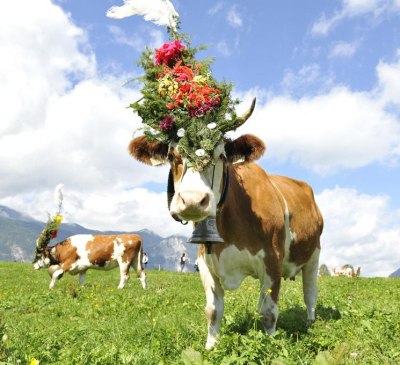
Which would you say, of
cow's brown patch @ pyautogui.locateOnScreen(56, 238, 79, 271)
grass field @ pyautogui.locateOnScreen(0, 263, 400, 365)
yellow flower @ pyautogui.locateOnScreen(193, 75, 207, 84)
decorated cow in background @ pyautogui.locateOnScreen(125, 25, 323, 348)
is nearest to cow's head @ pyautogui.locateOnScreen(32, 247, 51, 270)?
cow's brown patch @ pyautogui.locateOnScreen(56, 238, 79, 271)

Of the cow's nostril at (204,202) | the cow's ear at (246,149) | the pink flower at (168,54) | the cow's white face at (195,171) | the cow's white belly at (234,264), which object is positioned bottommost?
the cow's white belly at (234,264)

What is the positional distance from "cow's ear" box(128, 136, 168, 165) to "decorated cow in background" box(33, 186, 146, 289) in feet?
44.7

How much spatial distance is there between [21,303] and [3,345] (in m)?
7.01

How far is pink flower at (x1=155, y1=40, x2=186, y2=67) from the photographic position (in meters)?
5.57

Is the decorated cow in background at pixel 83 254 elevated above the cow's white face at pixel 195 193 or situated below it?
above

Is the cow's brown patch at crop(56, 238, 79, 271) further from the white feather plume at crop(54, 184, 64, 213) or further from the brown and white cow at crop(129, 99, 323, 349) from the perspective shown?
the brown and white cow at crop(129, 99, 323, 349)

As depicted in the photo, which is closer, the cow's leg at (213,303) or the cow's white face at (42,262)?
the cow's leg at (213,303)

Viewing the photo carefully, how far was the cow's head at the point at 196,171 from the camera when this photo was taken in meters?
4.28

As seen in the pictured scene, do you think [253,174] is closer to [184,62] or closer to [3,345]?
[184,62]

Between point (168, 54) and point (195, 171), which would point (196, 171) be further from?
point (168, 54)

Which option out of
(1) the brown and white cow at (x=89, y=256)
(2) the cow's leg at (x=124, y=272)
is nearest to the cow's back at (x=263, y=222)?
(2) the cow's leg at (x=124, y=272)

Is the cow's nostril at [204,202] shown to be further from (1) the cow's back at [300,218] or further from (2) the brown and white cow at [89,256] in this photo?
(2) the brown and white cow at [89,256]

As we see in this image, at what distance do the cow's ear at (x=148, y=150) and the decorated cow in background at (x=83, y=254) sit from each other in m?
13.6

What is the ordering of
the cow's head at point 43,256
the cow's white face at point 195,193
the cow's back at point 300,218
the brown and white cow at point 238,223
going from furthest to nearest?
the cow's head at point 43,256, the cow's back at point 300,218, the brown and white cow at point 238,223, the cow's white face at point 195,193
